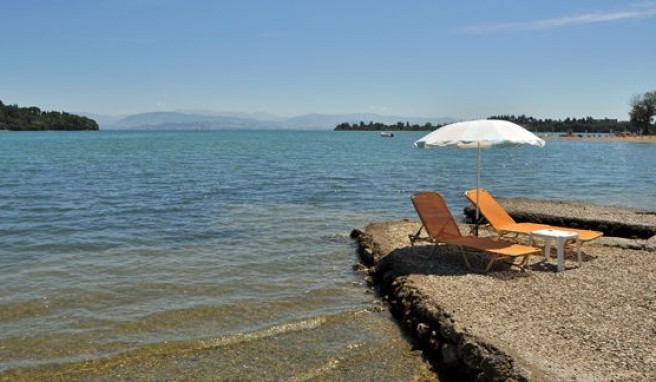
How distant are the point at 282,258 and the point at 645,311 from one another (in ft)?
22.7

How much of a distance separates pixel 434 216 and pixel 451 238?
69 cm

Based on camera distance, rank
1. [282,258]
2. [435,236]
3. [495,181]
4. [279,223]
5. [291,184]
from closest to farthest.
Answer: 1. [435,236]
2. [282,258]
3. [279,223]
4. [291,184]
5. [495,181]

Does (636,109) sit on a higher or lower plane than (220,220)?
higher

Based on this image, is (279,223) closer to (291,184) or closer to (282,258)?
(282,258)

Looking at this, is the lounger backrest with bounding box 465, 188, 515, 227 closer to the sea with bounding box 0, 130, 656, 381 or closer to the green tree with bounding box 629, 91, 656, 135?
the sea with bounding box 0, 130, 656, 381

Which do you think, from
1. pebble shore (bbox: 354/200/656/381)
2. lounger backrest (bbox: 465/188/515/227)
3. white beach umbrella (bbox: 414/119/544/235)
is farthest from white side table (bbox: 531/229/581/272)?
white beach umbrella (bbox: 414/119/544/235)

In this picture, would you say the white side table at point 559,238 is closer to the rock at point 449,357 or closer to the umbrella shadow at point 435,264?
the umbrella shadow at point 435,264

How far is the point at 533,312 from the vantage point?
22.2 feet

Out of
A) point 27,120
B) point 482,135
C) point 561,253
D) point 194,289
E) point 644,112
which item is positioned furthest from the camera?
point 27,120

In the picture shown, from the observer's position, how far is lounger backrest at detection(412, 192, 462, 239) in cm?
992

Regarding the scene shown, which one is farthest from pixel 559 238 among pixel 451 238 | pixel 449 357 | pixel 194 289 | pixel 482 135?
pixel 194 289

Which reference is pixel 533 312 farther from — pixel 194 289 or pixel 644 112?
pixel 644 112

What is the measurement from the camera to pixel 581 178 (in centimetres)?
3259

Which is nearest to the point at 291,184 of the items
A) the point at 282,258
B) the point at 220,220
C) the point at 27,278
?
the point at 220,220
